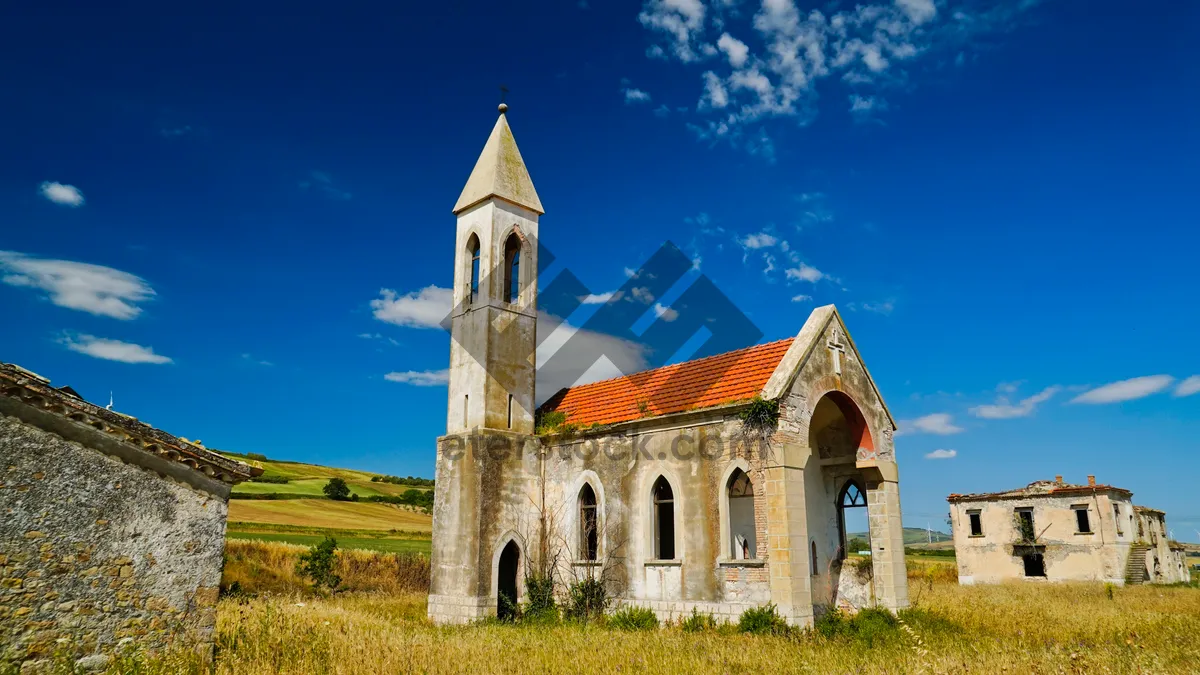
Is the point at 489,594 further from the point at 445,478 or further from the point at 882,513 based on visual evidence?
the point at 882,513

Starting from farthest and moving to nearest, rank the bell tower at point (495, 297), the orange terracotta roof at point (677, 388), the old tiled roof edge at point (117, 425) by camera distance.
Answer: the bell tower at point (495, 297)
the orange terracotta roof at point (677, 388)
the old tiled roof edge at point (117, 425)

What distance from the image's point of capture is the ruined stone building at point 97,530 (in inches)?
355

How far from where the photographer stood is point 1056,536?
122 feet

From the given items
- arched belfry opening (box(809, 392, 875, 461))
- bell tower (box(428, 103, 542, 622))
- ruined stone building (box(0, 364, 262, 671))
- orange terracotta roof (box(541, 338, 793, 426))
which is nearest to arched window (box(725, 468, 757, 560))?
arched belfry opening (box(809, 392, 875, 461))

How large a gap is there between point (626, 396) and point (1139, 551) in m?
31.7

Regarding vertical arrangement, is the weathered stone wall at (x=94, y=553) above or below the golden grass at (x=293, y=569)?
above

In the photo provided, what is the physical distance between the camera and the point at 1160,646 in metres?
12.6

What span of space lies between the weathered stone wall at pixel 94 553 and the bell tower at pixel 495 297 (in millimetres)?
9215

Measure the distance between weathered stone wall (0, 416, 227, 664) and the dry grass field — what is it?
0.60 metres

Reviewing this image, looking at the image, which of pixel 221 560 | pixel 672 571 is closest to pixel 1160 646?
pixel 672 571

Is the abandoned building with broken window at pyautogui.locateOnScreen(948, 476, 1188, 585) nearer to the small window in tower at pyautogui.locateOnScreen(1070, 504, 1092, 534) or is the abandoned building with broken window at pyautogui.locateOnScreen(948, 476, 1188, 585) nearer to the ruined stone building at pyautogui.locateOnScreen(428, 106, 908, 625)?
the small window in tower at pyautogui.locateOnScreen(1070, 504, 1092, 534)

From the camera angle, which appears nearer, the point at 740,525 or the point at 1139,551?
the point at 740,525

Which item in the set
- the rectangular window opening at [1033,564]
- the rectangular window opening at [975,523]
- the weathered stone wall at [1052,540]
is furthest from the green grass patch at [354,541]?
the rectangular window opening at [1033,564]

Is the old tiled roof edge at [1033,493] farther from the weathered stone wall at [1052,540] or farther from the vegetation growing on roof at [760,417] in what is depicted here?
the vegetation growing on roof at [760,417]
